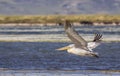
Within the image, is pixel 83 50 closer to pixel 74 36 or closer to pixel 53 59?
pixel 74 36

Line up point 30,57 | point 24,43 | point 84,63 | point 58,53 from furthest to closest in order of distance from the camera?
point 24,43 < point 58,53 < point 30,57 < point 84,63

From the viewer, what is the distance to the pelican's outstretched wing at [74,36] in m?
15.9

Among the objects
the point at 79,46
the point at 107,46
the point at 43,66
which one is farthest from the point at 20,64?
the point at 107,46

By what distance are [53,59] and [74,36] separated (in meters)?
9.43

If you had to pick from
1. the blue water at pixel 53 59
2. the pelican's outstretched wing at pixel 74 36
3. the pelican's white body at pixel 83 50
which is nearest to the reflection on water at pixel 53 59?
the blue water at pixel 53 59

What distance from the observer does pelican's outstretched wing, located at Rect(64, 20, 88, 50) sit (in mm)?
15914

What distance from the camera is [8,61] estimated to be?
24.7 m

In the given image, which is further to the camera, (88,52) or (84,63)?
(84,63)

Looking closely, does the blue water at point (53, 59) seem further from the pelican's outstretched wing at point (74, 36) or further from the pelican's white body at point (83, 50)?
the pelican's outstretched wing at point (74, 36)

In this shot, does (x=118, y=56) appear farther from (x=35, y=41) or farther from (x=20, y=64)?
(x=35, y=41)

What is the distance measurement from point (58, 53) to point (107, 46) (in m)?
5.21

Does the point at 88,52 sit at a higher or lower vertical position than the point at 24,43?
higher

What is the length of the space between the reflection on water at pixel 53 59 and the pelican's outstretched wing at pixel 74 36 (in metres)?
4.82

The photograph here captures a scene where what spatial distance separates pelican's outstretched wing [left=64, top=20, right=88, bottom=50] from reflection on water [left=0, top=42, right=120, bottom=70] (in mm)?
4816
